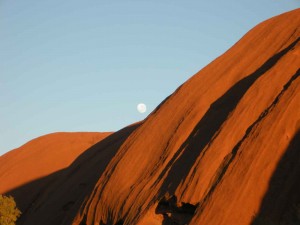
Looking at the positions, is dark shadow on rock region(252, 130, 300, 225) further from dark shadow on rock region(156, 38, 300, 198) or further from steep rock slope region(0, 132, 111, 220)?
steep rock slope region(0, 132, 111, 220)

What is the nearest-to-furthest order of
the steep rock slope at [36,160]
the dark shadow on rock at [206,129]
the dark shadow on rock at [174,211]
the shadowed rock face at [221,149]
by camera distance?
the shadowed rock face at [221,149] → the dark shadow on rock at [174,211] → the dark shadow on rock at [206,129] → the steep rock slope at [36,160]

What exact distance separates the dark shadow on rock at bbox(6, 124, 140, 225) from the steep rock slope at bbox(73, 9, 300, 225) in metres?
6.59

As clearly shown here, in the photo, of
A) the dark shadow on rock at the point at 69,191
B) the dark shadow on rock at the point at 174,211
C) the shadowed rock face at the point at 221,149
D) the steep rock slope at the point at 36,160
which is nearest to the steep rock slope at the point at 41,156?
the steep rock slope at the point at 36,160

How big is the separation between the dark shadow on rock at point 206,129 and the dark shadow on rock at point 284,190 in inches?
134

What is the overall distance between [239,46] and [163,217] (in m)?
12.4

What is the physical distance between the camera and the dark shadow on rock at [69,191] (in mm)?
30609

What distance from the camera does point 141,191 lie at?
64.2ft

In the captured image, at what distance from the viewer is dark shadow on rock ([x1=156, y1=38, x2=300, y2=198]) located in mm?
18266

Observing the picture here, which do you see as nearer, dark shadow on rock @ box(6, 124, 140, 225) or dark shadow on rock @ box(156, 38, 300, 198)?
dark shadow on rock @ box(156, 38, 300, 198)

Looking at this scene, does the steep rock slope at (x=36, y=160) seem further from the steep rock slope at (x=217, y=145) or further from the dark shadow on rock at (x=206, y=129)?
the dark shadow on rock at (x=206, y=129)

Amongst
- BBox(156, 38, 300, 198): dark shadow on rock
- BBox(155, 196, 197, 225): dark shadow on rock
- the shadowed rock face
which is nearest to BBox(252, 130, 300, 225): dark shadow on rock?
Result: the shadowed rock face

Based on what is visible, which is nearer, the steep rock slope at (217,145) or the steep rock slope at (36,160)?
the steep rock slope at (217,145)

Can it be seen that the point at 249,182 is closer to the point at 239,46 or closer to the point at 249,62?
the point at 249,62

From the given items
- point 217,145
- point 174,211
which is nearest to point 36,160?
point 174,211
